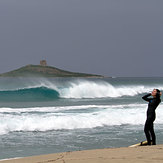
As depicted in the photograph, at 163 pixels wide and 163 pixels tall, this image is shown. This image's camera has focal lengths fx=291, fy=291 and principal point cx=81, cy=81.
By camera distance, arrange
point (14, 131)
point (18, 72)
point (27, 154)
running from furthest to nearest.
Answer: point (18, 72) → point (14, 131) → point (27, 154)

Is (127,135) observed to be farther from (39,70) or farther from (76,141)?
(39,70)

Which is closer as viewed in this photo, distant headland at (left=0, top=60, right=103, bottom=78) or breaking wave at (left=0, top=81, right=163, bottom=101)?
breaking wave at (left=0, top=81, right=163, bottom=101)

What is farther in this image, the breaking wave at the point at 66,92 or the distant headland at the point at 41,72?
the distant headland at the point at 41,72

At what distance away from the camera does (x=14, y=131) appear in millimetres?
10578

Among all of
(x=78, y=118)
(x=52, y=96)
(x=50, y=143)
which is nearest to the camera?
(x=50, y=143)

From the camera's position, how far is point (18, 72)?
5792 inches

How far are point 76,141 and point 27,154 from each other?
186cm

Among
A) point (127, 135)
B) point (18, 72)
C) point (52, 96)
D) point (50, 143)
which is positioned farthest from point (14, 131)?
point (18, 72)

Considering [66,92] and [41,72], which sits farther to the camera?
[41,72]

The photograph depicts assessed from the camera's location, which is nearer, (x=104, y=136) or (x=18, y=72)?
(x=104, y=136)

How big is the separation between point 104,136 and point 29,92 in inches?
892

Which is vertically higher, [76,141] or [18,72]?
[18,72]

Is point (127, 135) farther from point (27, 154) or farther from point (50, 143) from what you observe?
point (27, 154)

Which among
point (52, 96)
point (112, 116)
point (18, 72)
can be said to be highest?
point (18, 72)
